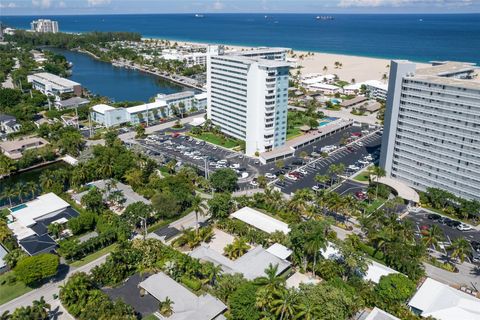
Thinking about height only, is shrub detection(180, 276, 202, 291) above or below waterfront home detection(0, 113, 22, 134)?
below

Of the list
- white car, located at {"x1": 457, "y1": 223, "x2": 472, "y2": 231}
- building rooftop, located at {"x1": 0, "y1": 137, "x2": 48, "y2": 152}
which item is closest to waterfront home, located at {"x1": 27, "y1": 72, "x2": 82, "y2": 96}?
building rooftop, located at {"x1": 0, "y1": 137, "x2": 48, "y2": 152}

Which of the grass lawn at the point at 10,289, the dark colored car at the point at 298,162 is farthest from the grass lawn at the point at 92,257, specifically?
the dark colored car at the point at 298,162

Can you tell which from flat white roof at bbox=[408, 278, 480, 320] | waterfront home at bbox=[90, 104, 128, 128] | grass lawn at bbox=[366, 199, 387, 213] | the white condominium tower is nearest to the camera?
flat white roof at bbox=[408, 278, 480, 320]

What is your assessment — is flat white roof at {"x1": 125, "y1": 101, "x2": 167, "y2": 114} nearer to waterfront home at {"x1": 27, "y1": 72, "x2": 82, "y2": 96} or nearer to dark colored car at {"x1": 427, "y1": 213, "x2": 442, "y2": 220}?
waterfront home at {"x1": 27, "y1": 72, "x2": 82, "y2": 96}

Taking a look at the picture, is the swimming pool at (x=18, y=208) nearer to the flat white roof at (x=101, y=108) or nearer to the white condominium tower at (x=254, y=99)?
the white condominium tower at (x=254, y=99)

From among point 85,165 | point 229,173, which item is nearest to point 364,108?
point 229,173

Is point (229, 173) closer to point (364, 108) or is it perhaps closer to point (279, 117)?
point (279, 117)
